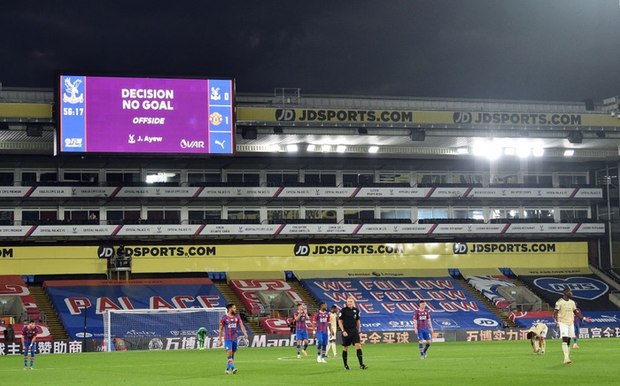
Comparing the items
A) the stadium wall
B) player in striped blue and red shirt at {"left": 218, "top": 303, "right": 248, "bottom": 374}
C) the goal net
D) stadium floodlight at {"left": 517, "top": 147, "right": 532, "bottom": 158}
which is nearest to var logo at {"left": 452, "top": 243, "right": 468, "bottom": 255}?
the stadium wall

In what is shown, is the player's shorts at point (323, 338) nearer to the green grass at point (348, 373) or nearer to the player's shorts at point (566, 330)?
the green grass at point (348, 373)

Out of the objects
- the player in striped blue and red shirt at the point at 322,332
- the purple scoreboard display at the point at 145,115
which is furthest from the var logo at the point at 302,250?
the player in striped blue and red shirt at the point at 322,332

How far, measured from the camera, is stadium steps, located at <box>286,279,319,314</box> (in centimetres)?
5972

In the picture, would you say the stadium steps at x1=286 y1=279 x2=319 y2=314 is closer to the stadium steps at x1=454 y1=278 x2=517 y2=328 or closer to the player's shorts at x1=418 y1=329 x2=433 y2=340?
the stadium steps at x1=454 y1=278 x2=517 y2=328

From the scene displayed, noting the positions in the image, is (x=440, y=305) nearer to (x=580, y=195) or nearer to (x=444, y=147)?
(x=444, y=147)

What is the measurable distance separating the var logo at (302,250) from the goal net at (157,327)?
13662 mm

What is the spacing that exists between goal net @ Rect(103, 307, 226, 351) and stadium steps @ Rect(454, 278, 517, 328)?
66.0 ft

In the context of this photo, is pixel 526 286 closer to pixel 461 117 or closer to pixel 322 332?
pixel 461 117

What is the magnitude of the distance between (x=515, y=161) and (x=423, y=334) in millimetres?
41257

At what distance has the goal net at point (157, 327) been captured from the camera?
48422 millimetres

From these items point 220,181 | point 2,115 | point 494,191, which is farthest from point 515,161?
point 2,115

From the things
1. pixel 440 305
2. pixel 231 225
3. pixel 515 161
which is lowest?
pixel 440 305

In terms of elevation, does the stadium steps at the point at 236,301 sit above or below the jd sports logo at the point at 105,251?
below

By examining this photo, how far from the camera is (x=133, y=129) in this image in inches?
2028
